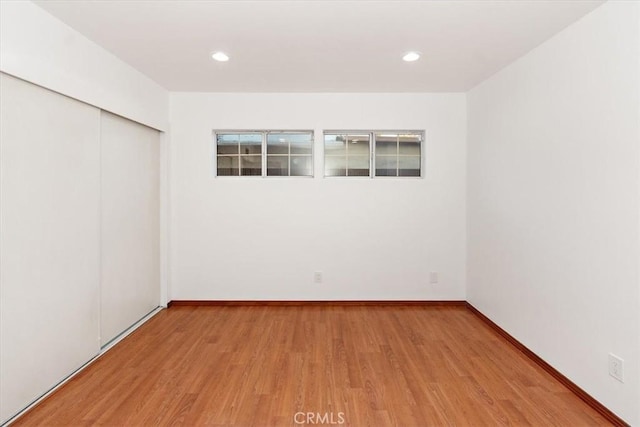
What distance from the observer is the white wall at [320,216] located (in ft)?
13.3

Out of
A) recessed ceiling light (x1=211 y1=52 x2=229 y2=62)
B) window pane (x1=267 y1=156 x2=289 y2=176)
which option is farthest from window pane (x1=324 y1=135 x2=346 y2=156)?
recessed ceiling light (x1=211 y1=52 x2=229 y2=62)

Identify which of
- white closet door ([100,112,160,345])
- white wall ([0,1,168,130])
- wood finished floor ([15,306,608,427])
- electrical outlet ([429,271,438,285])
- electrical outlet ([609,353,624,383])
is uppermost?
white wall ([0,1,168,130])

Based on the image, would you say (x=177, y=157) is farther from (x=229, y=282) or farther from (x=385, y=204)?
(x=385, y=204)

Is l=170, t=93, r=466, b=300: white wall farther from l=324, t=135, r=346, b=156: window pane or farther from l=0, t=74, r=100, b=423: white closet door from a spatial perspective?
l=0, t=74, r=100, b=423: white closet door

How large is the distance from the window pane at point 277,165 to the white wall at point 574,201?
7.64 feet

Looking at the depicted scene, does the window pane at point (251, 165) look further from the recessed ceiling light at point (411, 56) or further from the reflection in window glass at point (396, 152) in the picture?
the recessed ceiling light at point (411, 56)

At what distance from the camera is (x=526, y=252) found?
2.88 metres

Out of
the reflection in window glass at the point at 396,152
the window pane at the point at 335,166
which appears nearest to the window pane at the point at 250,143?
the window pane at the point at 335,166

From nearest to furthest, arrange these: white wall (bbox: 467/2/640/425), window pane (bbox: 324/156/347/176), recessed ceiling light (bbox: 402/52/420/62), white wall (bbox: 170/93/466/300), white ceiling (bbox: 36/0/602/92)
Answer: white wall (bbox: 467/2/640/425) < white ceiling (bbox: 36/0/602/92) < recessed ceiling light (bbox: 402/52/420/62) < white wall (bbox: 170/93/466/300) < window pane (bbox: 324/156/347/176)

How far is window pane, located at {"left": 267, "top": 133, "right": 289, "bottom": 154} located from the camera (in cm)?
420

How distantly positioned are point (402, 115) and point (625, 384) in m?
3.14

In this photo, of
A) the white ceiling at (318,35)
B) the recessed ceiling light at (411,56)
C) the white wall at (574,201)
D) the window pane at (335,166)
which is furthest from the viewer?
the window pane at (335,166)

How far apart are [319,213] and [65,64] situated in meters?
2.70

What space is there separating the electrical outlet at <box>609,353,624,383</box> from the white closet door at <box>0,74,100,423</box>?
3577 mm
